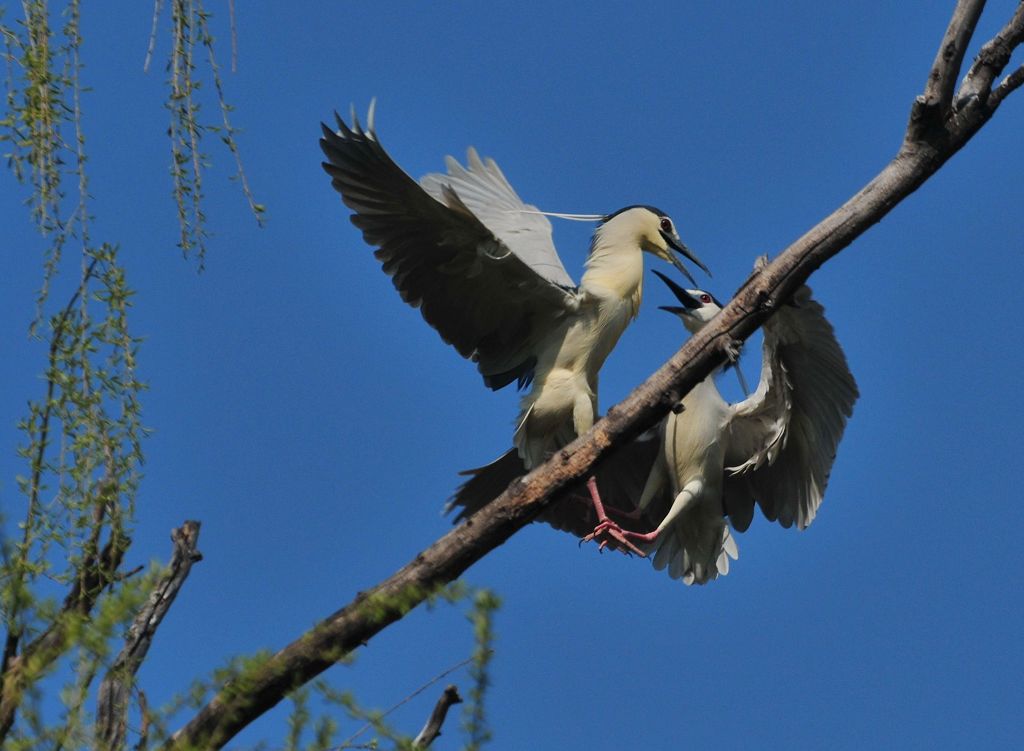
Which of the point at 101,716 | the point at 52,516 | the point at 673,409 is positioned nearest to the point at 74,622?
the point at 52,516

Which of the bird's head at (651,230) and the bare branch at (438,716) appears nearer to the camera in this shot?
the bare branch at (438,716)

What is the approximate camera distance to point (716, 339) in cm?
360

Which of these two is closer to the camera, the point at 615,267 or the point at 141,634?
the point at 141,634

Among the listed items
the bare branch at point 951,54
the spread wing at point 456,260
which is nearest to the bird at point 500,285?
the spread wing at point 456,260

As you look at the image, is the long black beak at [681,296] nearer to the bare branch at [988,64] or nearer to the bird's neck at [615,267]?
the bird's neck at [615,267]

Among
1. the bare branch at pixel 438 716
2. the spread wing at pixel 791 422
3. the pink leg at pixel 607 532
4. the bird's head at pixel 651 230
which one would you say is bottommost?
the bare branch at pixel 438 716

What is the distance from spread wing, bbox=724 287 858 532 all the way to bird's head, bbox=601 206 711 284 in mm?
749

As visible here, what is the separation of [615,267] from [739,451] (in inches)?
30.5

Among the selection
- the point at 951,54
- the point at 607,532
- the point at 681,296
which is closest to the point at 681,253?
the point at 681,296

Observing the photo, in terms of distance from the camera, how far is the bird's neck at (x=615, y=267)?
198 inches

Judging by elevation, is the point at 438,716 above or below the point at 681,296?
below

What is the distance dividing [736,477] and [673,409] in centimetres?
160

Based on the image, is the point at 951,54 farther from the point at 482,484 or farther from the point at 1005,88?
the point at 482,484

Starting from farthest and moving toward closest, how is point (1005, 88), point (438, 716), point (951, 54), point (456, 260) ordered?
point (456, 260), point (1005, 88), point (951, 54), point (438, 716)
